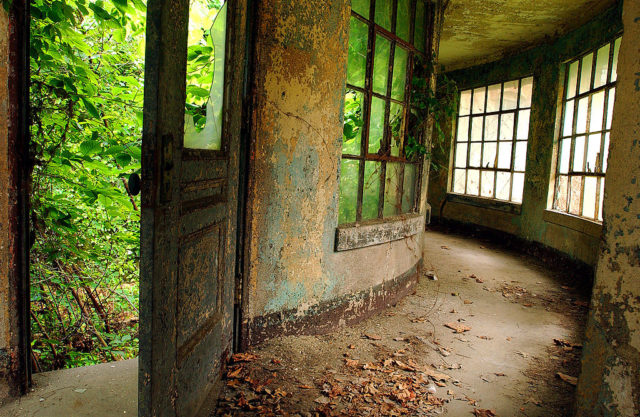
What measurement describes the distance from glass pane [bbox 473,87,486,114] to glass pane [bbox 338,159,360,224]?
562 cm

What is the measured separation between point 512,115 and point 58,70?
691 centimetres

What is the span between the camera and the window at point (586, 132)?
465cm

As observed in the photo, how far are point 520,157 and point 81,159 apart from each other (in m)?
6.65

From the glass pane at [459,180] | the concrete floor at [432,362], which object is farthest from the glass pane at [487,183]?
the concrete floor at [432,362]

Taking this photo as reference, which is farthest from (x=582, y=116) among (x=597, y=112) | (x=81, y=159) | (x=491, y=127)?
(x=81, y=159)

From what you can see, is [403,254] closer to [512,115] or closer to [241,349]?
[241,349]

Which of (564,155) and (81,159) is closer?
(81,159)

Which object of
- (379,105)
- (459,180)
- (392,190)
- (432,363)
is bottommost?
(432,363)

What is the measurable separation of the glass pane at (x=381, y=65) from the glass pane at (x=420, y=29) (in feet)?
1.98

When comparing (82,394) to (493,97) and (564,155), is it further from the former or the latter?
(493,97)

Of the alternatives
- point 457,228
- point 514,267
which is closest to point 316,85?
point 514,267

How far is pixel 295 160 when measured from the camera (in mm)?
2578

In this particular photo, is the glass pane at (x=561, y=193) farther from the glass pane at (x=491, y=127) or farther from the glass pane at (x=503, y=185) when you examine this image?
the glass pane at (x=491, y=127)

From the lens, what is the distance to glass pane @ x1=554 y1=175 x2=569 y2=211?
5613mm
